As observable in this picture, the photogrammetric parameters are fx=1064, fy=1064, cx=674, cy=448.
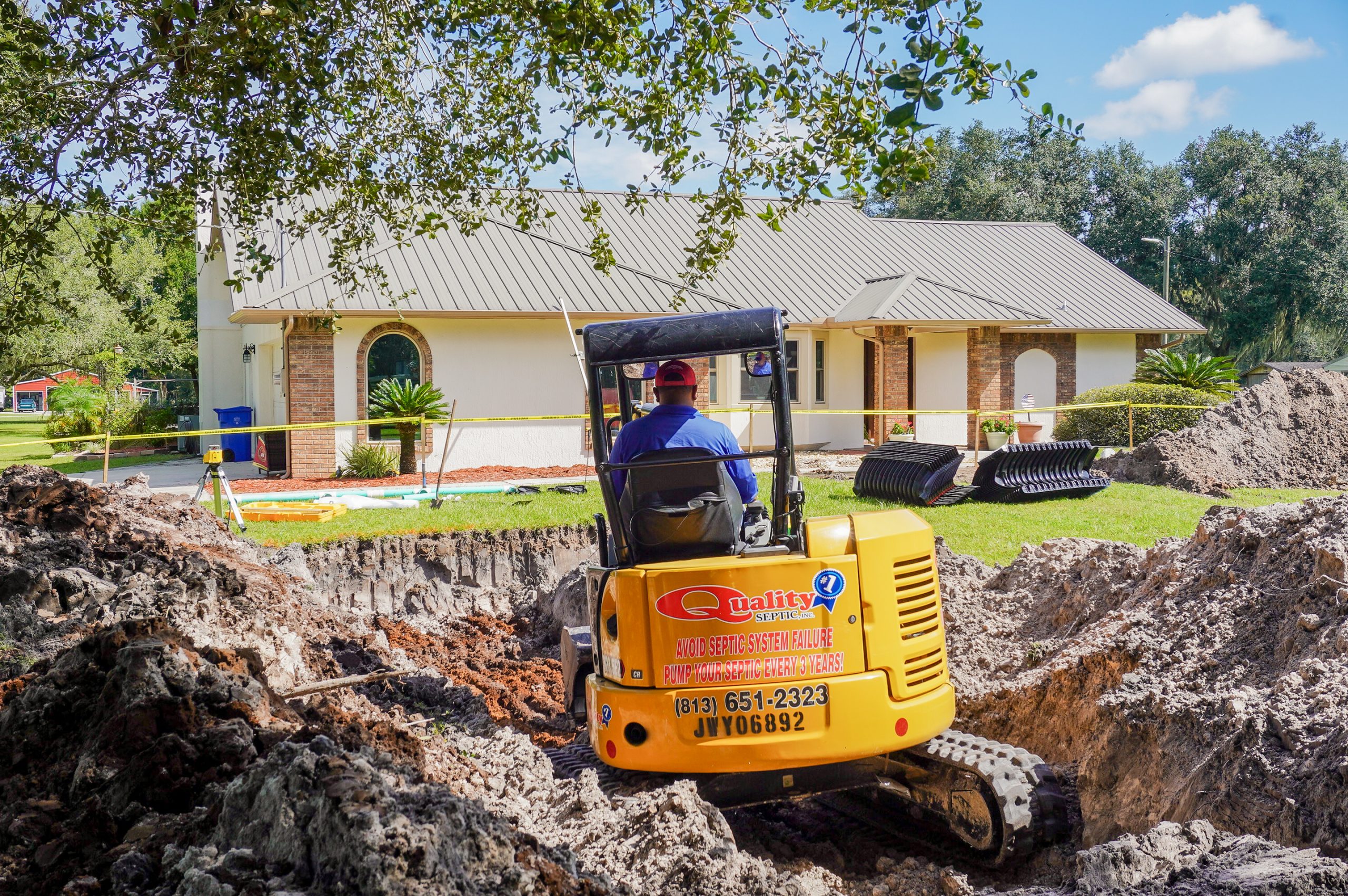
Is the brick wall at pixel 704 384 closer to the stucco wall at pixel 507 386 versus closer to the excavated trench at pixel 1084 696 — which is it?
the stucco wall at pixel 507 386

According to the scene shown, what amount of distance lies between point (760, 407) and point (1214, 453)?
868 cm

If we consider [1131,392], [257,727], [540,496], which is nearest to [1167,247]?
[1131,392]

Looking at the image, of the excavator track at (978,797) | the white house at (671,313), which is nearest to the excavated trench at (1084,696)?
the excavator track at (978,797)

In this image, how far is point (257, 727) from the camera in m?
4.88

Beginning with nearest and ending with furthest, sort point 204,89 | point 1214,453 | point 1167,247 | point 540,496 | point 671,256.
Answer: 1. point 204,89
2. point 540,496
3. point 1214,453
4. point 671,256
5. point 1167,247

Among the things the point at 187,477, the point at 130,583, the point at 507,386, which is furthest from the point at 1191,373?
the point at 130,583

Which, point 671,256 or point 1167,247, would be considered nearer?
point 671,256

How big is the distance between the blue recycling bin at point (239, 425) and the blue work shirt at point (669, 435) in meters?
20.3

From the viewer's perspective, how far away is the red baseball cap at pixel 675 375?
5.46 m

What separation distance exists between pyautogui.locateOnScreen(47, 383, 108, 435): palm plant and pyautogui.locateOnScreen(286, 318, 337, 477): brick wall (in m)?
18.4

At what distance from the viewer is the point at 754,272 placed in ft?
80.8

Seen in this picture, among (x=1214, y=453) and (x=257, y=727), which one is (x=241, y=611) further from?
(x=1214, y=453)

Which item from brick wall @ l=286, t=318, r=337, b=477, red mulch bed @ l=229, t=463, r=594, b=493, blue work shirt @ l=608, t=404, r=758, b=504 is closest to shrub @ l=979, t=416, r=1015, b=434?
red mulch bed @ l=229, t=463, r=594, b=493

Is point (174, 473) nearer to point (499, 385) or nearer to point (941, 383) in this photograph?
point (499, 385)
